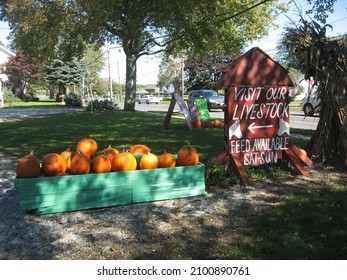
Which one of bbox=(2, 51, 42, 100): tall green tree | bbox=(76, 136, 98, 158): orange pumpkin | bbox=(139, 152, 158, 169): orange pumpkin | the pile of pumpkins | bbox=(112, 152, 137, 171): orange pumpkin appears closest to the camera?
the pile of pumpkins

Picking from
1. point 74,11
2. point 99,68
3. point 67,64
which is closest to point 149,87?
point 99,68

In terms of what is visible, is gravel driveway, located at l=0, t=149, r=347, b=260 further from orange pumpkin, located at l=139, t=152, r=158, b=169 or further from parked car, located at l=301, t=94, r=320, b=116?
parked car, located at l=301, t=94, r=320, b=116

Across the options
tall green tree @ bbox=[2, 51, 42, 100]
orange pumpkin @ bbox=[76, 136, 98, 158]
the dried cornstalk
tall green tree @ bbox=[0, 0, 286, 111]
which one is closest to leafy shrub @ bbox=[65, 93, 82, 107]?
tall green tree @ bbox=[0, 0, 286, 111]

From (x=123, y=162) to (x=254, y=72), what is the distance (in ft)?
8.16

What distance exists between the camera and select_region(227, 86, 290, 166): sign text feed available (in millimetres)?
5281

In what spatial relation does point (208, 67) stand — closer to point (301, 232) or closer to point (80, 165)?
point (80, 165)

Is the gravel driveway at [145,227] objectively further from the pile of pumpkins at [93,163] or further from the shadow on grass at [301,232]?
the pile of pumpkins at [93,163]

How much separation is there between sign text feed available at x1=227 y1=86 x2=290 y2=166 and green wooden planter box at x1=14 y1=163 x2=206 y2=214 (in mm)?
993

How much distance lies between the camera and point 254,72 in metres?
5.36

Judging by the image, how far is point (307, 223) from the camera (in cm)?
361

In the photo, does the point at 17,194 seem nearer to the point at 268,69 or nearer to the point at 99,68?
the point at 268,69

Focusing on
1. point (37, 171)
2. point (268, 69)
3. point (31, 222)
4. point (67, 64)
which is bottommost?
point (31, 222)

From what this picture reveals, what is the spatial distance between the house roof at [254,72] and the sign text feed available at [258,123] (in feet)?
0.30

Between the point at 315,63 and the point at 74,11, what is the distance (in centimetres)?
1627
